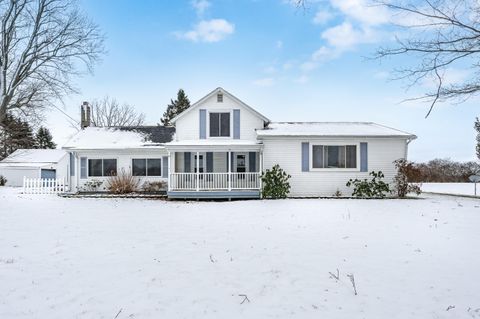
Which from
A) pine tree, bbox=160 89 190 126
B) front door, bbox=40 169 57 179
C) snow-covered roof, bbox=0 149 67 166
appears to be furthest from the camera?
pine tree, bbox=160 89 190 126

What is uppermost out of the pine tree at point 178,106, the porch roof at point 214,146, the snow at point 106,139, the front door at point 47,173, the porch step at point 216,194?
the pine tree at point 178,106

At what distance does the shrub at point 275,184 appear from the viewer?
629 inches

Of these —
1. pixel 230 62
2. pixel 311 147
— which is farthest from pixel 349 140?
pixel 230 62

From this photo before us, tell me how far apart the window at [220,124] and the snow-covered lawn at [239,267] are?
8847 mm

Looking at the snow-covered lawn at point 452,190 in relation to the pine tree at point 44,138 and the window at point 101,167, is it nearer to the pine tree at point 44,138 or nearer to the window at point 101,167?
the window at point 101,167

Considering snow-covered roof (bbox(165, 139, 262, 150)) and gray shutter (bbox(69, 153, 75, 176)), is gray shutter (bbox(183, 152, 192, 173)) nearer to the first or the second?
snow-covered roof (bbox(165, 139, 262, 150))

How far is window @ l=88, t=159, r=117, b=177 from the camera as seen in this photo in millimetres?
19906

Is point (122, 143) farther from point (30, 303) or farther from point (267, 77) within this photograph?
point (30, 303)

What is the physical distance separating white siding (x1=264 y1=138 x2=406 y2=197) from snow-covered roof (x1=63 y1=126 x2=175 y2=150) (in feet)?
23.0

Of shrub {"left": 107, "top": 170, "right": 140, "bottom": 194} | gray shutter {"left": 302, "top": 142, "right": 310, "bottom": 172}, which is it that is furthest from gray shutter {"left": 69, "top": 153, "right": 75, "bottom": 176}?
gray shutter {"left": 302, "top": 142, "right": 310, "bottom": 172}

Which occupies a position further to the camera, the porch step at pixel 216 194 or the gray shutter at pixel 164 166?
the gray shutter at pixel 164 166

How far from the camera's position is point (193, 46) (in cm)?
1571

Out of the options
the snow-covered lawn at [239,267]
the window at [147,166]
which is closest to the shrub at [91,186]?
the window at [147,166]

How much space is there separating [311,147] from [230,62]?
5643mm
